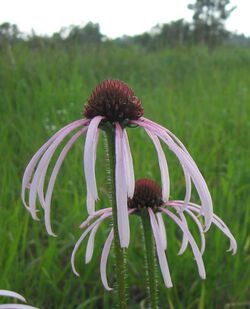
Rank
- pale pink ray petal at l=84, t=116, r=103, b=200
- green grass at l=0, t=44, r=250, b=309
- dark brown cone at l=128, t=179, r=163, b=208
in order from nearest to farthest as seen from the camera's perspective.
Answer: pale pink ray petal at l=84, t=116, r=103, b=200 → dark brown cone at l=128, t=179, r=163, b=208 → green grass at l=0, t=44, r=250, b=309

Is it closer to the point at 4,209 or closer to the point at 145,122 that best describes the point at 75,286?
the point at 4,209

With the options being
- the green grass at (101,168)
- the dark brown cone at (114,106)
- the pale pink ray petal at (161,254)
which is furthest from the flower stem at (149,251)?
the green grass at (101,168)

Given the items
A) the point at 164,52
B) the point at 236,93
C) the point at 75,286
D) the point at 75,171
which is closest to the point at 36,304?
the point at 75,286

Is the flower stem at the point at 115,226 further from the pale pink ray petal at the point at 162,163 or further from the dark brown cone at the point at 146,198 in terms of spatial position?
the dark brown cone at the point at 146,198

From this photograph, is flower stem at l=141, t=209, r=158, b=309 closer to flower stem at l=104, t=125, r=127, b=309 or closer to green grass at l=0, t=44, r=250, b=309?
flower stem at l=104, t=125, r=127, b=309

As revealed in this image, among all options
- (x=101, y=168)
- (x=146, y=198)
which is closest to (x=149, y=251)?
(x=146, y=198)

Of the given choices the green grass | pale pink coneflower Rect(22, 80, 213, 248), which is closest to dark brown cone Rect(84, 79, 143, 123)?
pale pink coneflower Rect(22, 80, 213, 248)

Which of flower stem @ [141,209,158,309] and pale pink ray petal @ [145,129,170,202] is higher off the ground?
pale pink ray petal @ [145,129,170,202]
